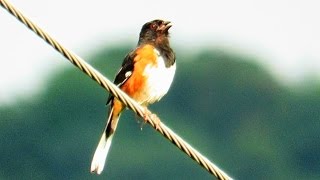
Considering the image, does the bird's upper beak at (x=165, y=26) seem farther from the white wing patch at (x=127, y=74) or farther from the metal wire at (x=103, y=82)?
the metal wire at (x=103, y=82)

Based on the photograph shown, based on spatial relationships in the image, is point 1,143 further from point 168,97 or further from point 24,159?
point 168,97

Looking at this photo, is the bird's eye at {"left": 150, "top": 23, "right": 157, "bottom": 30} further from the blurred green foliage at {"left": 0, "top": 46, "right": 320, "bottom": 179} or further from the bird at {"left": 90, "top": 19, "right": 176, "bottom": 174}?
the blurred green foliage at {"left": 0, "top": 46, "right": 320, "bottom": 179}

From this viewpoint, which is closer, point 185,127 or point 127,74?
point 127,74

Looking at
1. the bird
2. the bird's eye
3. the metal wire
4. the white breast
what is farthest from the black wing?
the metal wire

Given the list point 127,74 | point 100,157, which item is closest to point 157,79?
point 127,74

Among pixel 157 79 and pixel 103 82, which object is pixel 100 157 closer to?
pixel 157 79

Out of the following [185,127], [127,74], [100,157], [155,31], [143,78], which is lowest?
[100,157]

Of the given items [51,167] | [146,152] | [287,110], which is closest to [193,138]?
[146,152]
